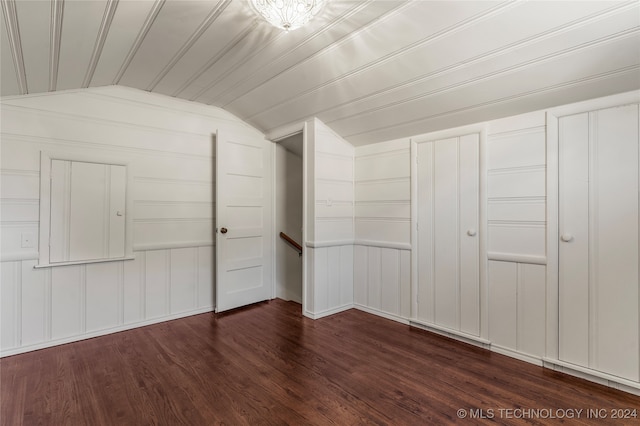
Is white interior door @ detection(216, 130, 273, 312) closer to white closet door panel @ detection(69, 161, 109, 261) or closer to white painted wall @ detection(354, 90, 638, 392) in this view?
white closet door panel @ detection(69, 161, 109, 261)

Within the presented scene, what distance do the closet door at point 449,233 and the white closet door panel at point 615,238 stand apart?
29.3 inches

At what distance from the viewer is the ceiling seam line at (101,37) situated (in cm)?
163

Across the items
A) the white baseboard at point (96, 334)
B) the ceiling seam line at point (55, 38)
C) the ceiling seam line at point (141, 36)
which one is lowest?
the white baseboard at point (96, 334)

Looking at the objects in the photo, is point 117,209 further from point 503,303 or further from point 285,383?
point 503,303

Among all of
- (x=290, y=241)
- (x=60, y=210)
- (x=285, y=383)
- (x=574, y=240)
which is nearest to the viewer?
(x=285, y=383)

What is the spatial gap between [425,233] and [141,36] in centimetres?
274

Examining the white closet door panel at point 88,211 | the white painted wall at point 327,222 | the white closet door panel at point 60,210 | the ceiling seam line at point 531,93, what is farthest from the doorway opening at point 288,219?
the white closet door panel at point 60,210

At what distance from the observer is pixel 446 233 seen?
2.75 metres

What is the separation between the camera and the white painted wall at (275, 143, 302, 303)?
13.1ft

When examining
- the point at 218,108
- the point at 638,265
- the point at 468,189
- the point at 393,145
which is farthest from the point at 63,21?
the point at 638,265

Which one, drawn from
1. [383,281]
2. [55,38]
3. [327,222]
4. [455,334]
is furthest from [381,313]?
[55,38]

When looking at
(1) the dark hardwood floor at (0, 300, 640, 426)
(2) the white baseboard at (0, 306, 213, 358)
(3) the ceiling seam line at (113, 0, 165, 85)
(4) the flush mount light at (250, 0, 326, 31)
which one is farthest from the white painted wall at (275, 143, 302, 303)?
(4) the flush mount light at (250, 0, 326, 31)

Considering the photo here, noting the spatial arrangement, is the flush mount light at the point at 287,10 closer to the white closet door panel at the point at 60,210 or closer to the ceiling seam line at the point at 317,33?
the ceiling seam line at the point at 317,33

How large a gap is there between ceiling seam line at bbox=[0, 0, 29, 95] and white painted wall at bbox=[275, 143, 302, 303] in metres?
2.40
